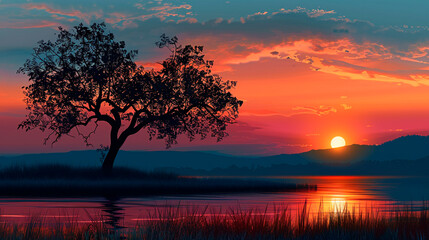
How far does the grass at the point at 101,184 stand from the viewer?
3478cm

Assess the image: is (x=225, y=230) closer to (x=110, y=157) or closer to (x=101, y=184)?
(x=101, y=184)

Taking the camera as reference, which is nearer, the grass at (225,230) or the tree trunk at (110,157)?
the grass at (225,230)

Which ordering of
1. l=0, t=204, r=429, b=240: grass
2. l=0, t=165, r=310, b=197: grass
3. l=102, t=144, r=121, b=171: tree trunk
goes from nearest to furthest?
l=0, t=204, r=429, b=240: grass, l=0, t=165, r=310, b=197: grass, l=102, t=144, r=121, b=171: tree trunk

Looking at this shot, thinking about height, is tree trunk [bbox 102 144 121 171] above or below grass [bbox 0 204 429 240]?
above

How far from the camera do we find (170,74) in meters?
48.5

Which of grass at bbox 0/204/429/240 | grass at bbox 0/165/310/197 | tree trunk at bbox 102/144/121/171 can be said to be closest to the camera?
grass at bbox 0/204/429/240

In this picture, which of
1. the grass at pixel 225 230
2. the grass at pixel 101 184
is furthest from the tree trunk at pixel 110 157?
the grass at pixel 225 230

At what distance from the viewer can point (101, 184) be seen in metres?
39.3

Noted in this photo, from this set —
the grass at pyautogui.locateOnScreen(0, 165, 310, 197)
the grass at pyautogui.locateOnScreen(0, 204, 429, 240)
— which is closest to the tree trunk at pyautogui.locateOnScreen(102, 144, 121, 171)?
the grass at pyautogui.locateOnScreen(0, 165, 310, 197)

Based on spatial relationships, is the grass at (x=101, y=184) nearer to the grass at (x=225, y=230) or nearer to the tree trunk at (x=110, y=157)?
the tree trunk at (x=110, y=157)

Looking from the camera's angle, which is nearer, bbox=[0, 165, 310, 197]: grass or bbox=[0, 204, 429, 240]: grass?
bbox=[0, 204, 429, 240]: grass

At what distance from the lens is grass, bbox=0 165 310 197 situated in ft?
114

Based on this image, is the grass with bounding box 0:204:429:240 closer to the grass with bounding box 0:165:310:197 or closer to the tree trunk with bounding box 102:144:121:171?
the grass with bounding box 0:165:310:197

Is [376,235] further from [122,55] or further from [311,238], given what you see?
[122,55]
